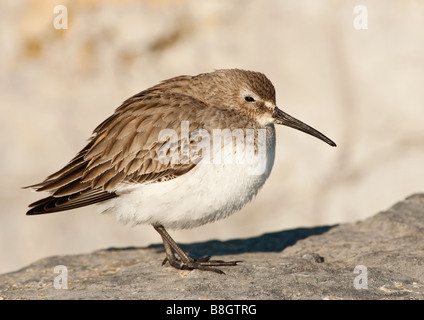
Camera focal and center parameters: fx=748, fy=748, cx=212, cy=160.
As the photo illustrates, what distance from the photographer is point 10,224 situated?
53.2 ft

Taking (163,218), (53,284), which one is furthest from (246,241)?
(53,284)

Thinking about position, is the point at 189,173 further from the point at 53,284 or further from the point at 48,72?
the point at 48,72

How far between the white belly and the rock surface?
2.38 ft

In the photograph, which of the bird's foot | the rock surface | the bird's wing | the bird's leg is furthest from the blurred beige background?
the bird's wing

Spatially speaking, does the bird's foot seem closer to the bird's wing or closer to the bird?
the bird

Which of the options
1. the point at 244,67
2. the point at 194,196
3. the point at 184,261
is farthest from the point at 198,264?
the point at 244,67

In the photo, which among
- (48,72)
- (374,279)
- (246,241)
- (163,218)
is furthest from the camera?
(48,72)

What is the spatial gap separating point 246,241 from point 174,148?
2789 millimetres

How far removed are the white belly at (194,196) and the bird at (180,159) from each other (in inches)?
0.5

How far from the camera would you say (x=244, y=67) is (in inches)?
653

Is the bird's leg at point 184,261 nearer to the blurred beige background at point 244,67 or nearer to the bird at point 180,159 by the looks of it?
the bird at point 180,159

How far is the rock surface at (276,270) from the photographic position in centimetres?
843

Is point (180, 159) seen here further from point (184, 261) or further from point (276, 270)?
point (276, 270)

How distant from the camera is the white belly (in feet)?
29.5
